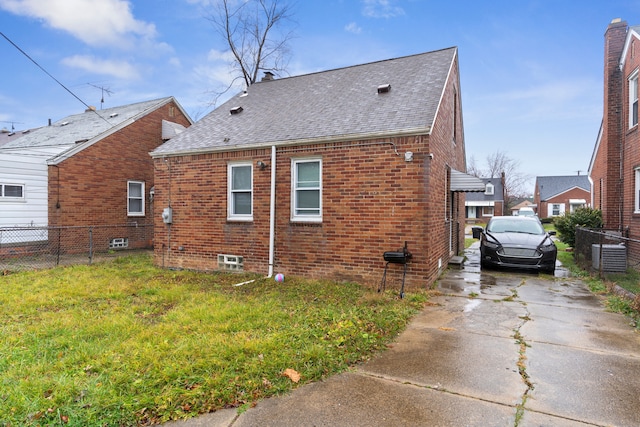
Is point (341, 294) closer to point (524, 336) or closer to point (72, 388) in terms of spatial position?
point (524, 336)

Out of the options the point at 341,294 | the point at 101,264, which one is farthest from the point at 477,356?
the point at 101,264

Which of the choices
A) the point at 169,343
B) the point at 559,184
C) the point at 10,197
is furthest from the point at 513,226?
the point at 559,184

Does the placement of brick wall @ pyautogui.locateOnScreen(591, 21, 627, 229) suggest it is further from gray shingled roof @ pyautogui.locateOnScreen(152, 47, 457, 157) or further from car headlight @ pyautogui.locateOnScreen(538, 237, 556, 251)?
gray shingled roof @ pyautogui.locateOnScreen(152, 47, 457, 157)

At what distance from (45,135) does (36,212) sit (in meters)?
6.27

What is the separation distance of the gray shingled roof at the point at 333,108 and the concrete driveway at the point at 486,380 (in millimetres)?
3743

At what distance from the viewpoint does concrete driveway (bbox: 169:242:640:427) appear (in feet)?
8.70

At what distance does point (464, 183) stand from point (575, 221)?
670 cm

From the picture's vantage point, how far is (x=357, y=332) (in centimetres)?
431

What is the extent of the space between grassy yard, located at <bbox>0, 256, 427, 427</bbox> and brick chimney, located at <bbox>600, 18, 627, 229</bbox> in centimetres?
1004

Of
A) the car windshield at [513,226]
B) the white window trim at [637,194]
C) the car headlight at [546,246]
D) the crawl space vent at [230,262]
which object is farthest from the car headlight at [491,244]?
the crawl space vent at [230,262]

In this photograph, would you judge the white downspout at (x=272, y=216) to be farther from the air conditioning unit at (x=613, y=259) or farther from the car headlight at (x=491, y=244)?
the air conditioning unit at (x=613, y=259)

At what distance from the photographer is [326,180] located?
7512 millimetres

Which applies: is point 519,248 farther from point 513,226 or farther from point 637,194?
point 637,194

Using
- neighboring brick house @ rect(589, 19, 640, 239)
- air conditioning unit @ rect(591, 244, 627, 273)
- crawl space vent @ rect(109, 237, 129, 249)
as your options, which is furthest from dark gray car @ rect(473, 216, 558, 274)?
crawl space vent @ rect(109, 237, 129, 249)
